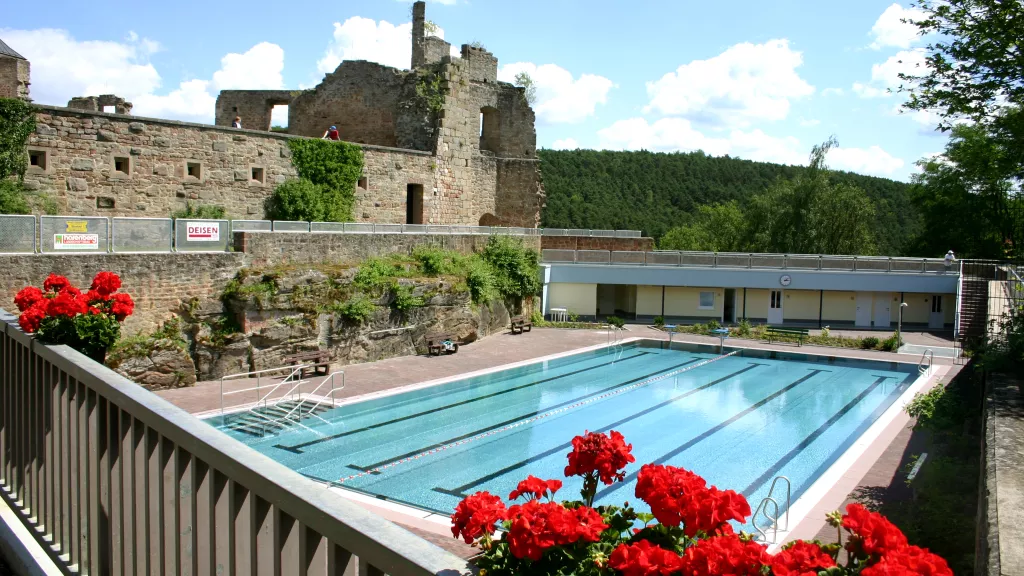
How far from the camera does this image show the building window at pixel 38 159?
1600 cm

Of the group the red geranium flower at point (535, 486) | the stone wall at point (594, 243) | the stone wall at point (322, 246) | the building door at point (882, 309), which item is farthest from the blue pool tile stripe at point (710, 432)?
the stone wall at point (594, 243)

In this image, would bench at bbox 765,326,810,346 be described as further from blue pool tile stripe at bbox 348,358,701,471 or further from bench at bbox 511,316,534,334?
bench at bbox 511,316,534,334

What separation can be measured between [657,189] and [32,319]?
73.7 meters

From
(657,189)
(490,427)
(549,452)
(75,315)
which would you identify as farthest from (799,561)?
(657,189)

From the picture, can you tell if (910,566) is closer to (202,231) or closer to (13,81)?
(202,231)

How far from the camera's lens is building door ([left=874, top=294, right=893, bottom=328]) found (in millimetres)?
28875

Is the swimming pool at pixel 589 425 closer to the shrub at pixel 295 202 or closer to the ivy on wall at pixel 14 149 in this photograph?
the shrub at pixel 295 202

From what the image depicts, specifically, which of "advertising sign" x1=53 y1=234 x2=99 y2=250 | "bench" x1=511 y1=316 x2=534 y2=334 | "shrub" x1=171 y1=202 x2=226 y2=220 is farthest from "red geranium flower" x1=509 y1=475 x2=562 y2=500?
"bench" x1=511 y1=316 x2=534 y2=334

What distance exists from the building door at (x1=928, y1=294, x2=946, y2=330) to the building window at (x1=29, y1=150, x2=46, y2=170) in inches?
1168

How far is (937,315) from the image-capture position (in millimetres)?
28828

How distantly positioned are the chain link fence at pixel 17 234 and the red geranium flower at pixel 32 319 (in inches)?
403

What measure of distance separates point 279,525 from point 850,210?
43.1m

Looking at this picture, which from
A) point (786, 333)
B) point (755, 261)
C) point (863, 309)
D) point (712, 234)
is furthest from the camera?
point (712, 234)

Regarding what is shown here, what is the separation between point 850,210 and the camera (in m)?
40.3
